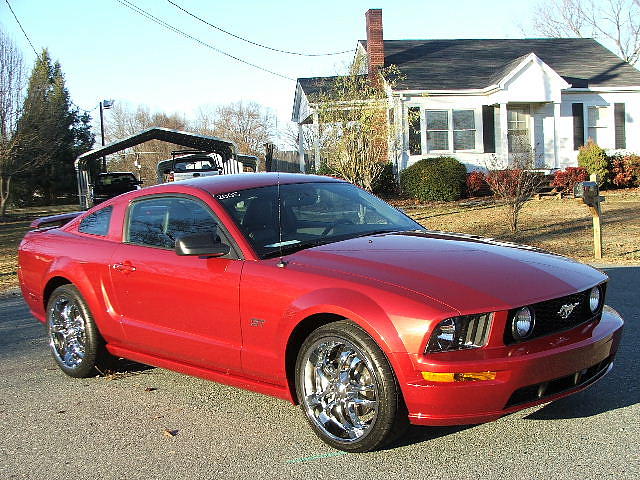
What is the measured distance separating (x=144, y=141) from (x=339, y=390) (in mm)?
26719

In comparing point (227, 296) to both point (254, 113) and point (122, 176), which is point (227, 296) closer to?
point (122, 176)

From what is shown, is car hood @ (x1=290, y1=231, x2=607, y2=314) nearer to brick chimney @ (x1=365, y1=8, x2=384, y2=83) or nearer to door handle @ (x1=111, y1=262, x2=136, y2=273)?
door handle @ (x1=111, y1=262, x2=136, y2=273)

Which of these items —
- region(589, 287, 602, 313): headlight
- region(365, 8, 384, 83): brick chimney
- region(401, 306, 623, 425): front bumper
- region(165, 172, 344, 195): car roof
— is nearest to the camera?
region(401, 306, 623, 425): front bumper

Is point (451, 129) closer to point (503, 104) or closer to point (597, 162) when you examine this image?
point (503, 104)

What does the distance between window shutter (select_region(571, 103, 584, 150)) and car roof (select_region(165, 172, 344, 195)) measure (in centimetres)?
2357

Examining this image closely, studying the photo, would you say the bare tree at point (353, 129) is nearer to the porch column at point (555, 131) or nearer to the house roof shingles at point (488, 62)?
the house roof shingles at point (488, 62)

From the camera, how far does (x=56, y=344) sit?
6.05 m

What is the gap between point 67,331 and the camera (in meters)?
5.94

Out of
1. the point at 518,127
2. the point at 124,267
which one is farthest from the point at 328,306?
the point at 518,127

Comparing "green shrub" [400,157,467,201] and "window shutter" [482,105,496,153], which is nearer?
"green shrub" [400,157,467,201]

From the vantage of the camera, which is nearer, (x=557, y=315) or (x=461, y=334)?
(x=461, y=334)

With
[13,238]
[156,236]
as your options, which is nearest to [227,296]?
[156,236]

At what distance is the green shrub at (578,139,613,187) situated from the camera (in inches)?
964

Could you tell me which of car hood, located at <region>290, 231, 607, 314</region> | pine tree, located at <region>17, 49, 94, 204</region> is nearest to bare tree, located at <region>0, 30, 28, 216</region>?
pine tree, located at <region>17, 49, 94, 204</region>
